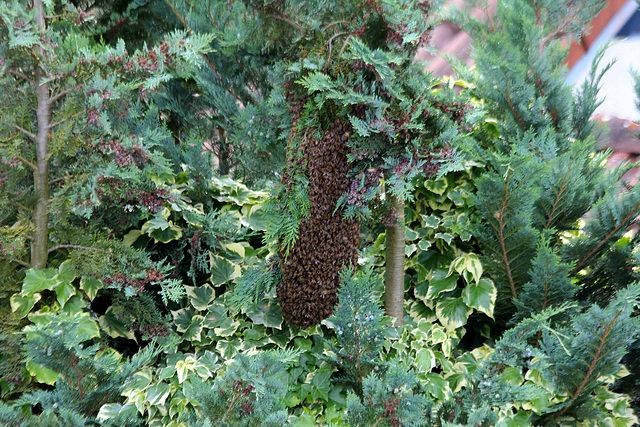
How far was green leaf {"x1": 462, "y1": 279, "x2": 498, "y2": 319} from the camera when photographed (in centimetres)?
146

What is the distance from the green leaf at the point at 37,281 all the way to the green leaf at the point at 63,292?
0.08 ft

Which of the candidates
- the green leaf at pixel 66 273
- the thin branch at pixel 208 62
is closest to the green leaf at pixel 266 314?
the green leaf at pixel 66 273

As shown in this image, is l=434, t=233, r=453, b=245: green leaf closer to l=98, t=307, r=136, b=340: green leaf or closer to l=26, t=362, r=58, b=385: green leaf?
l=98, t=307, r=136, b=340: green leaf

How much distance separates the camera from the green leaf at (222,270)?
1.65 m

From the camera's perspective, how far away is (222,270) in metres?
1.66

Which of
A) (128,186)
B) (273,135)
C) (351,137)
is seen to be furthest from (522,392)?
(128,186)

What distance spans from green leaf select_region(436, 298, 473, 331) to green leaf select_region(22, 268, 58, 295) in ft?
3.99

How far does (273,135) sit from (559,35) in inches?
49.9

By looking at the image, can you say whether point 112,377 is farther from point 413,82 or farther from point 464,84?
point 464,84

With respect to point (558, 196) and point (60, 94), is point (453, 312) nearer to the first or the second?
point (558, 196)

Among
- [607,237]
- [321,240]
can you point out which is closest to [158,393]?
[321,240]

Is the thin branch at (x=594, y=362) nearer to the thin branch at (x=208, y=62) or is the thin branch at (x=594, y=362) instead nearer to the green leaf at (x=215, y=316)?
the green leaf at (x=215, y=316)

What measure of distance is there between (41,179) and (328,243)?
916 mm

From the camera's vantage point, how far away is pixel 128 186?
4.84 feet
